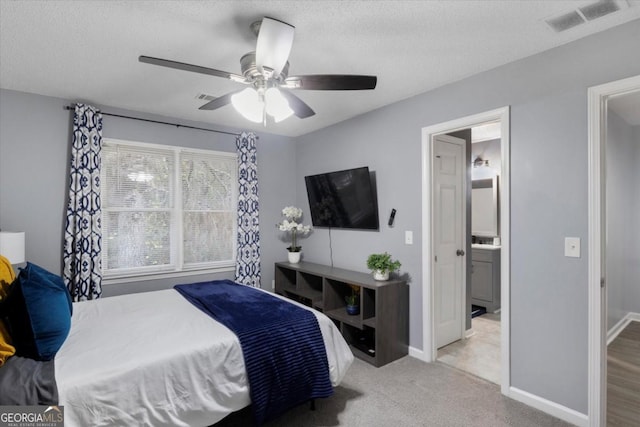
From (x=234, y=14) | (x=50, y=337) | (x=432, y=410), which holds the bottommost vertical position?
(x=432, y=410)

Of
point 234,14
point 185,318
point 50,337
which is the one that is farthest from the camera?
point 185,318

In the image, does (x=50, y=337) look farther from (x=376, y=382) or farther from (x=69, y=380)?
(x=376, y=382)

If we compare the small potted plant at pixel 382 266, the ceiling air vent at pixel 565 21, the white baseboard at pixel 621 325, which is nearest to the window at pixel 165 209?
the small potted plant at pixel 382 266

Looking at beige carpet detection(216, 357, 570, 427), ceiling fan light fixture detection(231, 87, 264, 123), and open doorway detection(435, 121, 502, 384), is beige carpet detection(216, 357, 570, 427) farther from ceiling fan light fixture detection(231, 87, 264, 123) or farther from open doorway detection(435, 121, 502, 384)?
ceiling fan light fixture detection(231, 87, 264, 123)

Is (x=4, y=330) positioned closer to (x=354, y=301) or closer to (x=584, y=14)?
(x=354, y=301)

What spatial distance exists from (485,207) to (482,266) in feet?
3.19

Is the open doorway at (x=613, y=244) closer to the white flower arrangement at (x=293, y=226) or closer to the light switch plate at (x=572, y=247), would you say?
the light switch plate at (x=572, y=247)

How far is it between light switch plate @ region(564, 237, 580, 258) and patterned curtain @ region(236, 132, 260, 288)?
127 inches

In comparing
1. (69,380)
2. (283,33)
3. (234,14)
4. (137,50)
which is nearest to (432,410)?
(69,380)

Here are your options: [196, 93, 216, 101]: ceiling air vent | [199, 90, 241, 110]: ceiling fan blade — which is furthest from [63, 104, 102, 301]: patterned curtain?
[199, 90, 241, 110]: ceiling fan blade

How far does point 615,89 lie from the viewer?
1.99 meters

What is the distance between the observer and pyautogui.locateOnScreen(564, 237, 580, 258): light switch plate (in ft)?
7.04

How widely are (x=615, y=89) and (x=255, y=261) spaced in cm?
372

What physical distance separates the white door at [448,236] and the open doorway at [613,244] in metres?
1.22
